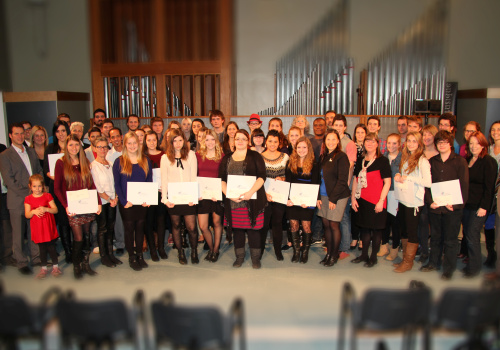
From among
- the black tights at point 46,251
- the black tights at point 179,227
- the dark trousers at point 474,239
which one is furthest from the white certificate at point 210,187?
the dark trousers at point 474,239

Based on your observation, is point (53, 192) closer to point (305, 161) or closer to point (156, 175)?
point (156, 175)

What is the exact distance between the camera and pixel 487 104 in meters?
7.10

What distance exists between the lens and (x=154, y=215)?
15.7ft

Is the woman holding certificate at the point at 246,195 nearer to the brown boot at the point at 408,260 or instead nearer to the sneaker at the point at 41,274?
the brown boot at the point at 408,260

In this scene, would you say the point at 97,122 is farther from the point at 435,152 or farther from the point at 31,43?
the point at 435,152

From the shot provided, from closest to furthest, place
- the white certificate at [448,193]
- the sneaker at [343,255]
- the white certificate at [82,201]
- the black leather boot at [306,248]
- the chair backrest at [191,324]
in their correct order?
the chair backrest at [191,324]
the white certificate at [448,193]
the white certificate at [82,201]
the black leather boot at [306,248]
the sneaker at [343,255]

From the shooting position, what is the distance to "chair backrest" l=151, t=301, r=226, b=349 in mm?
2254

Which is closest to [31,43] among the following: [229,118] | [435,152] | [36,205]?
[229,118]

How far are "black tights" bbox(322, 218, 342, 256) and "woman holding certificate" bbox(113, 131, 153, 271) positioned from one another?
2166 mm

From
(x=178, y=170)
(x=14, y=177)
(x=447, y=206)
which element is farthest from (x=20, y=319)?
(x=447, y=206)

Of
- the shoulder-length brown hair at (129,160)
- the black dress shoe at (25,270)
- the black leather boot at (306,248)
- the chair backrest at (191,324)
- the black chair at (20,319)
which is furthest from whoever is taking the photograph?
the black leather boot at (306,248)

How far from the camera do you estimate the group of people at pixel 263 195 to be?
4.21 m

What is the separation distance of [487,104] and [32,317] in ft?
25.5

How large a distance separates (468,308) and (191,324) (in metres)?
1.76
